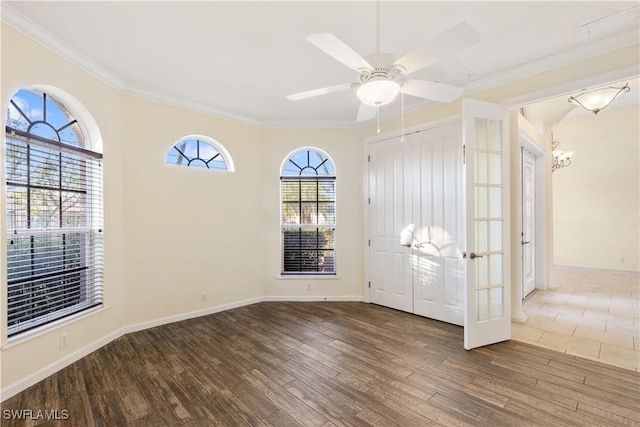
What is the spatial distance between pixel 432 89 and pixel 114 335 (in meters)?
3.91

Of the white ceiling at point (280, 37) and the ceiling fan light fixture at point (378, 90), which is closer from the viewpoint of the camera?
the ceiling fan light fixture at point (378, 90)

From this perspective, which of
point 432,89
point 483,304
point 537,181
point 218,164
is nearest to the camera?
point 432,89

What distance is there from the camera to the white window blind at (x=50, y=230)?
2295 millimetres

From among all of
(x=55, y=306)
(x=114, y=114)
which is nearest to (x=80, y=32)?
(x=114, y=114)

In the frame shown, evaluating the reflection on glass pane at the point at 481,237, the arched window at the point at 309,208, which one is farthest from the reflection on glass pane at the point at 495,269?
the arched window at the point at 309,208

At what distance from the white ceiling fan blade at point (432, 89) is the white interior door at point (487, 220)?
1.04 metres

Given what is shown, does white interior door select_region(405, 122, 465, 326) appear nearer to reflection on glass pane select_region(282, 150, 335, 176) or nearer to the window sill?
reflection on glass pane select_region(282, 150, 335, 176)

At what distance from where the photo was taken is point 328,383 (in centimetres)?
235

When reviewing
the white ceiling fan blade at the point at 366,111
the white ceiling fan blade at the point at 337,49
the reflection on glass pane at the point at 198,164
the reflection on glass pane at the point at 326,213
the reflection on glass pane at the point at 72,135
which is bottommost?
the reflection on glass pane at the point at 326,213

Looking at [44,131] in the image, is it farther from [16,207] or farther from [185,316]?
[185,316]

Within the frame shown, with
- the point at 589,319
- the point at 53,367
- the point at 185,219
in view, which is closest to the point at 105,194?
the point at 185,219

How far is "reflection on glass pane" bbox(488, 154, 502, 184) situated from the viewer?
122 inches

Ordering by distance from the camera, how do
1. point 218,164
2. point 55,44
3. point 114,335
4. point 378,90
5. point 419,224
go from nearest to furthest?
1. point 378,90
2. point 55,44
3. point 114,335
4. point 419,224
5. point 218,164

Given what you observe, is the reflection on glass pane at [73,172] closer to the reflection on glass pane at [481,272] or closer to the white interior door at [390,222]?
the white interior door at [390,222]
